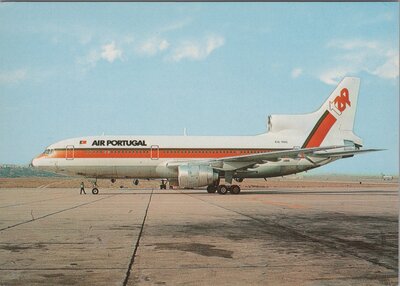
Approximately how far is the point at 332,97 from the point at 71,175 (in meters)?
18.0

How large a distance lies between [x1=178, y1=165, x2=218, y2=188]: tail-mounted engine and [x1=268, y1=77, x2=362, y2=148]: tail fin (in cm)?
677

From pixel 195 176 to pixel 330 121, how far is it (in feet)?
35.0

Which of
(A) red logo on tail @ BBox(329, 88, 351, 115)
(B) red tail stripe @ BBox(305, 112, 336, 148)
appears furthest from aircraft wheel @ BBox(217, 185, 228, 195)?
(A) red logo on tail @ BBox(329, 88, 351, 115)

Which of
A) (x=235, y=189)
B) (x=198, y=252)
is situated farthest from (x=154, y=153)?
(x=198, y=252)

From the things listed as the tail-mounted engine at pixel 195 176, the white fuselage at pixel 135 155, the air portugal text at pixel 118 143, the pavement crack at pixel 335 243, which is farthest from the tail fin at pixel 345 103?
the pavement crack at pixel 335 243

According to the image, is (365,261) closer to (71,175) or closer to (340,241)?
(340,241)

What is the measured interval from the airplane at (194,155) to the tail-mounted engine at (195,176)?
0.17 meters

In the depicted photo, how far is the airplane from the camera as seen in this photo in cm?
2538

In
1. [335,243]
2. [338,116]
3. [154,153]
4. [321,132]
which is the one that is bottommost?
[335,243]

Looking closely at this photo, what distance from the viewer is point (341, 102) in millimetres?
28344

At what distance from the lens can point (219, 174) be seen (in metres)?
25.3

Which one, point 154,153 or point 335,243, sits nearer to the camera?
point 335,243

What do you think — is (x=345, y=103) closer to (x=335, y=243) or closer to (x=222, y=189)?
(x=222, y=189)

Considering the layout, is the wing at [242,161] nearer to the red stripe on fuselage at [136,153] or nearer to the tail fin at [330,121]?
the red stripe on fuselage at [136,153]
